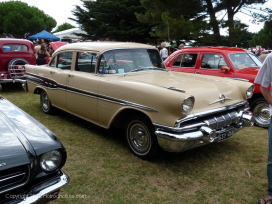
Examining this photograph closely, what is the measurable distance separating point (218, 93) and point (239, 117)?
Result: 1.61 feet

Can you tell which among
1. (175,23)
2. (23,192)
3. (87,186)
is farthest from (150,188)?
(175,23)

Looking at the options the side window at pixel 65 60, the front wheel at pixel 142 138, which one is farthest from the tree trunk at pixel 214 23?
the front wheel at pixel 142 138

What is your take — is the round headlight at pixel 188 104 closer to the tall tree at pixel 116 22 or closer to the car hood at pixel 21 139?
the car hood at pixel 21 139

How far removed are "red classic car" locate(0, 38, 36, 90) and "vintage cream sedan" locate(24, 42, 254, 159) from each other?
3371 mm

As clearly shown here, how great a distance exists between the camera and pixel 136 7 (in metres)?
20.2

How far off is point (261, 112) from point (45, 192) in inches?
Result: 180

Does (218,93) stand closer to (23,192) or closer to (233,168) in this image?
(233,168)

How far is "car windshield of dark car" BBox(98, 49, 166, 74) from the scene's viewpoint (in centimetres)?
422

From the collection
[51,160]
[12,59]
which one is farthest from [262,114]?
[12,59]

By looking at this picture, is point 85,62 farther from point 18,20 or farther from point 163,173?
point 18,20

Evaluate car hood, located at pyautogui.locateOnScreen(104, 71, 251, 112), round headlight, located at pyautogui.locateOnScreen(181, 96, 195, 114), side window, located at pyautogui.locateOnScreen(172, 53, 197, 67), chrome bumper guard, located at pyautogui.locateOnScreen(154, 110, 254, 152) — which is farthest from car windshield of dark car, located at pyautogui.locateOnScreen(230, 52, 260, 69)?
round headlight, located at pyautogui.locateOnScreen(181, 96, 195, 114)

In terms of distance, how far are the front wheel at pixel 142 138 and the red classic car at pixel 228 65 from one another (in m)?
2.65

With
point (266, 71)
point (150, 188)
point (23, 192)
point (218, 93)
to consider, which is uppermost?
point (266, 71)

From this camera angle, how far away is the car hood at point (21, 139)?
190 cm
